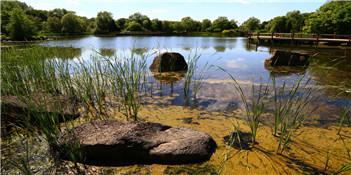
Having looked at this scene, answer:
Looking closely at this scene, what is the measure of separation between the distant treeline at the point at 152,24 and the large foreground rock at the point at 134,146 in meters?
23.5

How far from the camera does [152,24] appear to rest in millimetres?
52281

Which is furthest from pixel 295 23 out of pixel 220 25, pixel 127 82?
pixel 127 82

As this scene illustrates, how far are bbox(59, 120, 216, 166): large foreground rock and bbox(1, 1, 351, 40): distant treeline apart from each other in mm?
23470

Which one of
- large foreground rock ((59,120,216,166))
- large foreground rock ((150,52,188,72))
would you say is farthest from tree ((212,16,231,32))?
large foreground rock ((59,120,216,166))

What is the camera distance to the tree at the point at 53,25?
3394 cm

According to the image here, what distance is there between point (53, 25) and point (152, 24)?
22377 millimetres

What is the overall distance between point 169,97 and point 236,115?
1608mm

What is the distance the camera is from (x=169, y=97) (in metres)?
5.02

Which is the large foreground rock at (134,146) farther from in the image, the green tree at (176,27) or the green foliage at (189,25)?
the green foliage at (189,25)

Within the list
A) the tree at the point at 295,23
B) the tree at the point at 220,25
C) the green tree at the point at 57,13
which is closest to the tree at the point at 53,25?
the green tree at the point at 57,13

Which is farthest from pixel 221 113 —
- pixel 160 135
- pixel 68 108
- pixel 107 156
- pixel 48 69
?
pixel 48 69

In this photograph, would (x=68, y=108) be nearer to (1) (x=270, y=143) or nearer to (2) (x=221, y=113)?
(2) (x=221, y=113)

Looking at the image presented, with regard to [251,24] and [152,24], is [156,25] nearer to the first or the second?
[152,24]

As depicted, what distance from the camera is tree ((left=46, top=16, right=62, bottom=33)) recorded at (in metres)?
33.9
